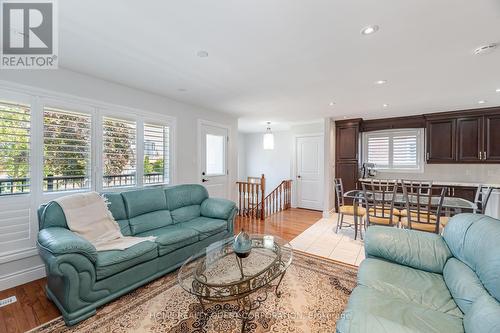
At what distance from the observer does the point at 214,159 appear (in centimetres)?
473

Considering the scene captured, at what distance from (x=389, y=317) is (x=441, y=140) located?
4.95 meters

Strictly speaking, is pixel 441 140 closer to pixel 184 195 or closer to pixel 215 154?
pixel 215 154

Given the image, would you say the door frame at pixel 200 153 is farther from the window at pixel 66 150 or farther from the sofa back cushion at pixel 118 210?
the window at pixel 66 150

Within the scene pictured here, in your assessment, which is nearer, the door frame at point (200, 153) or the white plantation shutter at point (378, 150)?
the door frame at point (200, 153)

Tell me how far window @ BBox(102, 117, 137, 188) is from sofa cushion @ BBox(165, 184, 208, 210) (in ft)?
1.99

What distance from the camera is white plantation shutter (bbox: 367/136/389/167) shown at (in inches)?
212

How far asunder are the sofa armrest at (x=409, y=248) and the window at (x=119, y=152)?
3.21 metres

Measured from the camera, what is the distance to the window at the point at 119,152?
305 centimetres

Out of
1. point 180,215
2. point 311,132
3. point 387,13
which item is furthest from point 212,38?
point 311,132

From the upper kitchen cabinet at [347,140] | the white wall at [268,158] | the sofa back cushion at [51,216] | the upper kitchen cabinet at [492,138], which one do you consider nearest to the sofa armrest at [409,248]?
the sofa back cushion at [51,216]

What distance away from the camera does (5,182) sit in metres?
2.27

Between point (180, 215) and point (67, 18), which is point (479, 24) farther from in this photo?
point (180, 215)

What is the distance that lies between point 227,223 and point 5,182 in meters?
2.54

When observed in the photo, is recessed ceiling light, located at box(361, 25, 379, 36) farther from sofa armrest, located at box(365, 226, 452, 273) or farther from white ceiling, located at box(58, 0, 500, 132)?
sofa armrest, located at box(365, 226, 452, 273)
